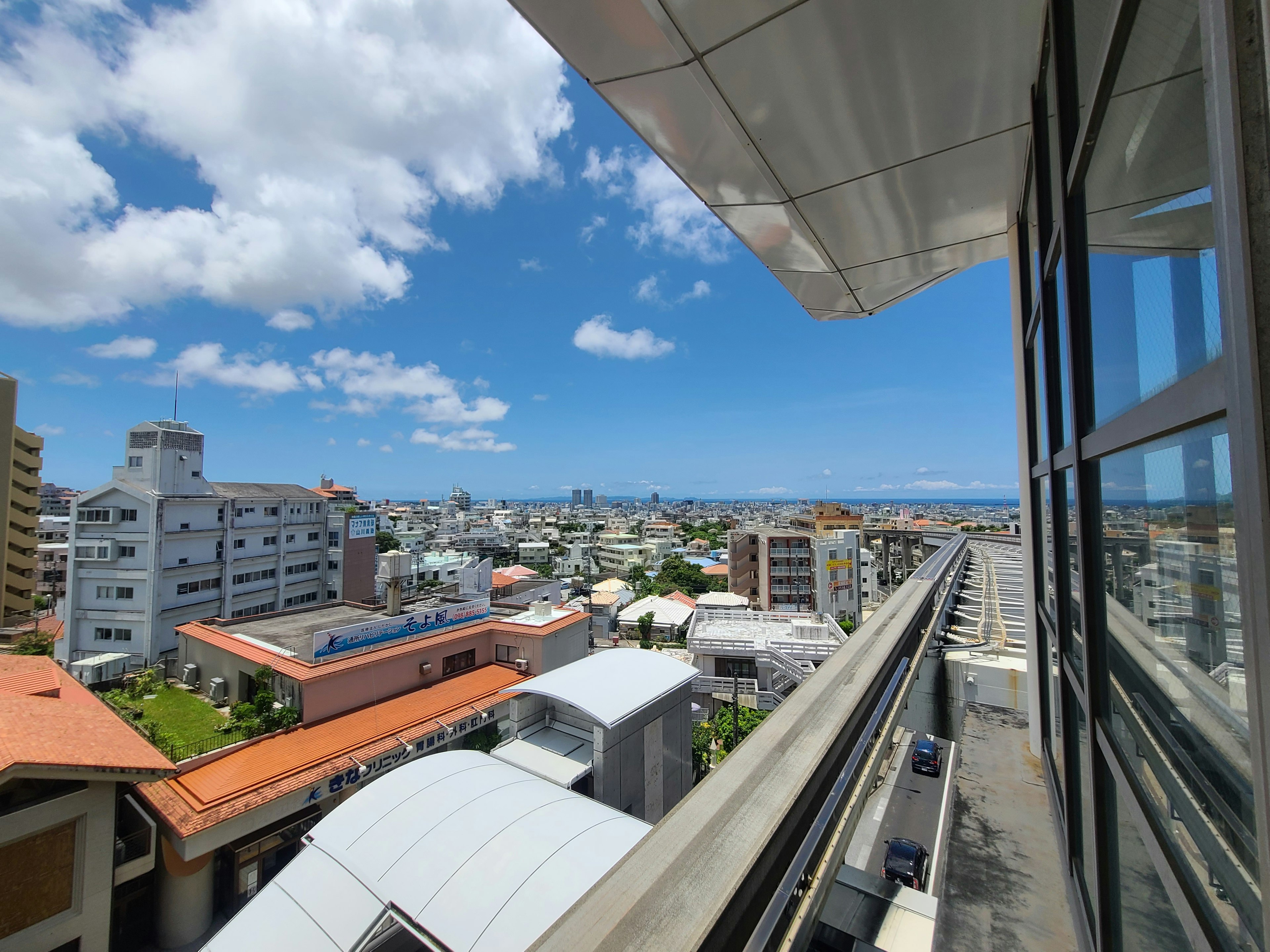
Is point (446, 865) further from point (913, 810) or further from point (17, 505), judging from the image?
point (17, 505)

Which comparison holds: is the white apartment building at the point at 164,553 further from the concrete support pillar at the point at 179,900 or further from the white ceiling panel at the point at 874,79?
the white ceiling panel at the point at 874,79

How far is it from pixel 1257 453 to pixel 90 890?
10.1 metres

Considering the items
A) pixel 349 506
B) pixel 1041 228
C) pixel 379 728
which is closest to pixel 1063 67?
pixel 1041 228

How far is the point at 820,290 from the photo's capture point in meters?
2.39

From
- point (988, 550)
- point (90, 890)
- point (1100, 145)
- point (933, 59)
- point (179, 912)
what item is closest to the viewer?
point (1100, 145)

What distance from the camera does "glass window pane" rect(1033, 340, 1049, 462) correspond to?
5.01 feet

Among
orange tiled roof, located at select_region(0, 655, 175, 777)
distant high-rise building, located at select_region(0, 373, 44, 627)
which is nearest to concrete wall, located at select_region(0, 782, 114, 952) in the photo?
orange tiled roof, located at select_region(0, 655, 175, 777)

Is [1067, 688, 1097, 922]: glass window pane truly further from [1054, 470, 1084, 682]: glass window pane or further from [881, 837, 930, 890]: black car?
[881, 837, 930, 890]: black car

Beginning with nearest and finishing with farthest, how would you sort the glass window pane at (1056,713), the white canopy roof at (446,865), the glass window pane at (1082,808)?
the glass window pane at (1082,808)
the glass window pane at (1056,713)
the white canopy roof at (446,865)

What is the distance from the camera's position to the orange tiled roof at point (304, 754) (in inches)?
279

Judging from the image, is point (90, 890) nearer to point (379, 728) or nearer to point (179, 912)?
point (179, 912)

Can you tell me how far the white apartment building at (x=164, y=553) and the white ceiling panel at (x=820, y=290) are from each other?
19494mm

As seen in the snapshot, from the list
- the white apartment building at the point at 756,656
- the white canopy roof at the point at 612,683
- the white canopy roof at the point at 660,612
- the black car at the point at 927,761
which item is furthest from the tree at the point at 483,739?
the white canopy roof at the point at 660,612

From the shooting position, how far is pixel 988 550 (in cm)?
1069
